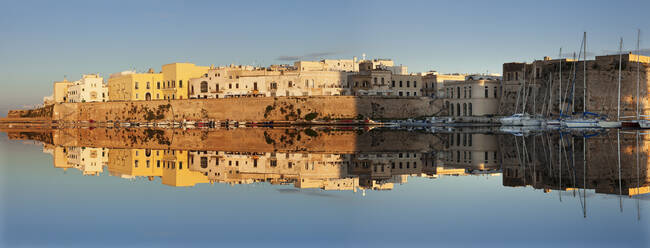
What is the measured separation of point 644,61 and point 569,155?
38.1 m

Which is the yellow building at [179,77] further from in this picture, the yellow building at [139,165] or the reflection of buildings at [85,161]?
the yellow building at [139,165]

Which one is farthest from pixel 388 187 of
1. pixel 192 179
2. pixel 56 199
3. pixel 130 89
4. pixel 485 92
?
pixel 130 89

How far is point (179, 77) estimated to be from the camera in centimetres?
→ 6625

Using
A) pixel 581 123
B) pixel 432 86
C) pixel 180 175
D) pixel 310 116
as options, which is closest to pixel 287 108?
pixel 310 116

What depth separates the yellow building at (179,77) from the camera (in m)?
66.2

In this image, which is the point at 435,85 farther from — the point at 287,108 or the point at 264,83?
the point at 264,83

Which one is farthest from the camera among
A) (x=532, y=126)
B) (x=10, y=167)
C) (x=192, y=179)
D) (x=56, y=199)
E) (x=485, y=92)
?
(x=485, y=92)

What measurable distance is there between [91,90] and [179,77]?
17557 millimetres

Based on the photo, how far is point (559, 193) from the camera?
1118cm

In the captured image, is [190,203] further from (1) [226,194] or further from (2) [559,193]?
(2) [559,193]

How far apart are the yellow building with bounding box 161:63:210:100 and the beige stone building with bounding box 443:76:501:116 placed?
89.8ft

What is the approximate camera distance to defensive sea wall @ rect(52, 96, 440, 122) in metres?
57.2

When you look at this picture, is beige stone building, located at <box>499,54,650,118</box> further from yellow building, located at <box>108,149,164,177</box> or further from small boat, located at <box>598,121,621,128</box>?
yellow building, located at <box>108,149,164,177</box>

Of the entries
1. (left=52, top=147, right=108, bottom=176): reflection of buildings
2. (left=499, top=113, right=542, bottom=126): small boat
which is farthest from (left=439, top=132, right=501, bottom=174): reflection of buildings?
(left=499, top=113, right=542, bottom=126): small boat
